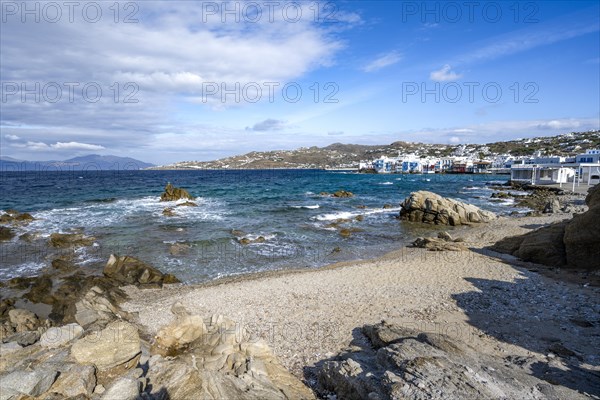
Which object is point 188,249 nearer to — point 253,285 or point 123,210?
point 253,285

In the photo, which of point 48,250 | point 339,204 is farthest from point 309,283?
point 339,204

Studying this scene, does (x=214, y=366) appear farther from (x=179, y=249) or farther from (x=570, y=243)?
(x=570, y=243)

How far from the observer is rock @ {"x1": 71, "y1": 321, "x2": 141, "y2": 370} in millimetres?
7105

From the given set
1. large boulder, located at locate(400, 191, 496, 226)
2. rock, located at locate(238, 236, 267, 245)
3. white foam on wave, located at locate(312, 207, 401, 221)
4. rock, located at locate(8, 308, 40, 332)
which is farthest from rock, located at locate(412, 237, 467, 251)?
rock, located at locate(8, 308, 40, 332)

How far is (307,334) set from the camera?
9547 millimetres

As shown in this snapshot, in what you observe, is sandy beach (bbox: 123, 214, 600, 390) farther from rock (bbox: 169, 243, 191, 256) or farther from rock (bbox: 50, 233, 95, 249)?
rock (bbox: 50, 233, 95, 249)

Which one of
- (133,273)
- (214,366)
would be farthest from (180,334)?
(133,273)

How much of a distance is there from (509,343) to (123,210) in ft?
119

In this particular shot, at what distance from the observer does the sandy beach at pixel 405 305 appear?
866 cm

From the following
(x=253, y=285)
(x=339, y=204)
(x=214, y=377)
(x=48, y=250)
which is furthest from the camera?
(x=339, y=204)

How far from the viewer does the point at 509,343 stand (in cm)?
841

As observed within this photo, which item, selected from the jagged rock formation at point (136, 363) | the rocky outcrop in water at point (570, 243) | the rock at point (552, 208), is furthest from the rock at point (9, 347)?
the rock at point (552, 208)

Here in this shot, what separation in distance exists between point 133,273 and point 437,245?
51.9ft

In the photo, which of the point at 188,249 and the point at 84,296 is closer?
the point at 84,296
